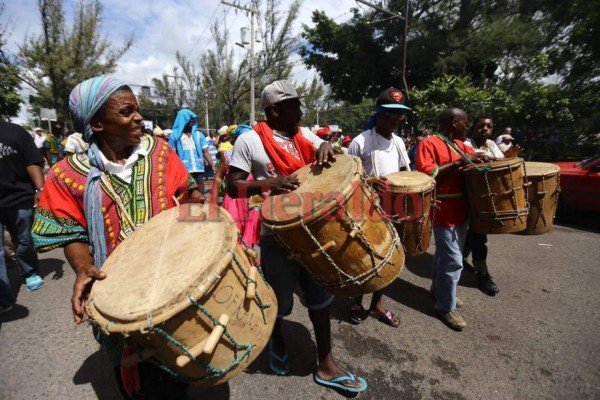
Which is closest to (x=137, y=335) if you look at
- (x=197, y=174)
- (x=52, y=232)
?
(x=52, y=232)

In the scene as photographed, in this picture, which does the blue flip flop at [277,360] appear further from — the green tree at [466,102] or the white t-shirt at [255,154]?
the green tree at [466,102]

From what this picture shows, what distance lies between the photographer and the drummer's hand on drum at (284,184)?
1.79 meters

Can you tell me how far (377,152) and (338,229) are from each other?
146 centimetres

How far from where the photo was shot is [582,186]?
6.05 m

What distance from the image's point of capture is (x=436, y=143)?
2.90 metres

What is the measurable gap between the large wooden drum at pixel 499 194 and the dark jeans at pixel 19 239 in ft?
14.4

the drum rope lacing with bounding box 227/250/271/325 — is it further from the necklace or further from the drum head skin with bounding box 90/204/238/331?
the necklace

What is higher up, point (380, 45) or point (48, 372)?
point (380, 45)

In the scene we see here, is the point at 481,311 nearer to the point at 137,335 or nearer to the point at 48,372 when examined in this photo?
the point at 137,335

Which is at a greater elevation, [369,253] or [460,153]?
[460,153]

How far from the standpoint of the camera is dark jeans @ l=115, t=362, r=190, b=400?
1546 millimetres

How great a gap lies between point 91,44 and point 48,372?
49.9 feet

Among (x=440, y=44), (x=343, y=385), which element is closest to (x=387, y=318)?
(x=343, y=385)

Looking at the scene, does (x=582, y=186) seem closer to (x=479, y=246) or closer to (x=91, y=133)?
(x=479, y=246)
